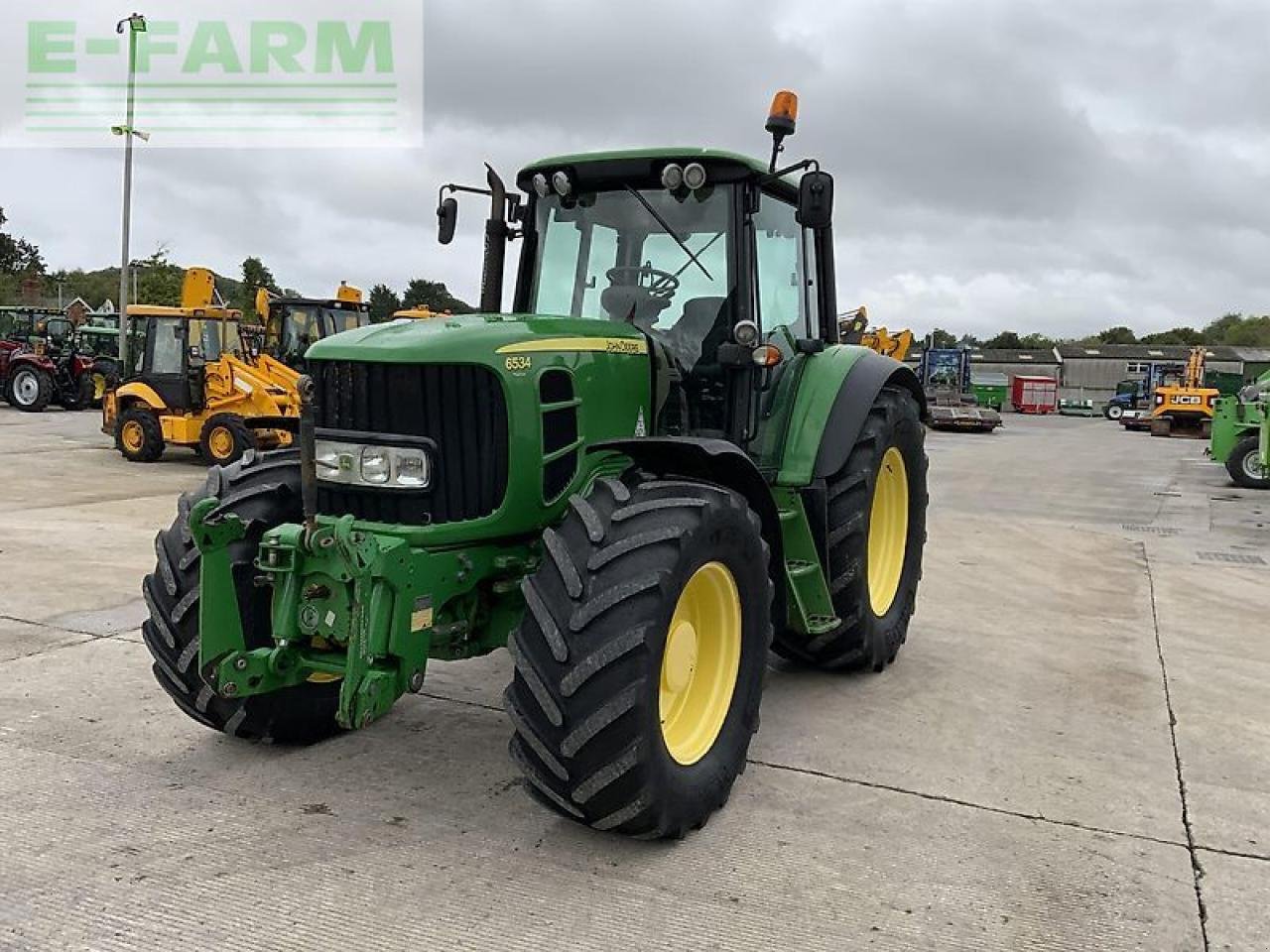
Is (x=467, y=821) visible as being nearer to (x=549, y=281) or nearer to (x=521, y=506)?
(x=521, y=506)

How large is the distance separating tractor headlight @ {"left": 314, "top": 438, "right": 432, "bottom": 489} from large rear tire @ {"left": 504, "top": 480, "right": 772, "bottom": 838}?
23.1 inches

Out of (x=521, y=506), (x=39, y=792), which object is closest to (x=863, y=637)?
(x=521, y=506)

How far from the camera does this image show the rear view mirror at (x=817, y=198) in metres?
4.11

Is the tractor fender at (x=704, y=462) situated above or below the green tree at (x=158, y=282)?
A: below

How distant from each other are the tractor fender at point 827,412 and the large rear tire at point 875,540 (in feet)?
0.43

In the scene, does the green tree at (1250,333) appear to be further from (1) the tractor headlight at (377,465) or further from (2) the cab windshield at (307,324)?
(1) the tractor headlight at (377,465)

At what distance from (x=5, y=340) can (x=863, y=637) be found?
91.4 ft

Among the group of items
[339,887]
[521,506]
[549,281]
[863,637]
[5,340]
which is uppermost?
[5,340]

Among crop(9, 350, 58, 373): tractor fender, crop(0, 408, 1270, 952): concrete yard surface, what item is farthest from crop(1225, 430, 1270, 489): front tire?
crop(9, 350, 58, 373): tractor fender

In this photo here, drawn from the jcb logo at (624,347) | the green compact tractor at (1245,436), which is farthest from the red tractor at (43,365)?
the green compact tractor at (1245,436)

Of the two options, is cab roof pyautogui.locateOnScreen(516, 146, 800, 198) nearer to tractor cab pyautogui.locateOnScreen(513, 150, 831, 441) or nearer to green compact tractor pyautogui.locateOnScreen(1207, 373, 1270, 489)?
tractor cab pyautogui.locateOnScreen(513, 150, 831, 441)

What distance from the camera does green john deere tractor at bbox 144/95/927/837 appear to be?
3145 millimetres

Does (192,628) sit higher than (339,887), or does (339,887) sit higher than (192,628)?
(192,628)

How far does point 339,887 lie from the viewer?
3059 mm
